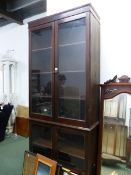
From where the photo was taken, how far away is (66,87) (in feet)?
6.79

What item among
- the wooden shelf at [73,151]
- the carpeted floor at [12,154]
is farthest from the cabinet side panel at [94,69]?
the carpeted floor at [12,154]

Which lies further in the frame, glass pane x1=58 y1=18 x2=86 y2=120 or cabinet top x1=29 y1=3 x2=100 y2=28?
glass pane x1=58 y1=18 x2=86 y2=120

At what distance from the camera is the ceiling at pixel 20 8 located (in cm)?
340

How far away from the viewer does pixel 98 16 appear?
211cm

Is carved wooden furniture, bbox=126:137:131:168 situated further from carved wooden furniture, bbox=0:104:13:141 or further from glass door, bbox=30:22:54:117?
carved wooden furniture, bbox=0:104:13:141

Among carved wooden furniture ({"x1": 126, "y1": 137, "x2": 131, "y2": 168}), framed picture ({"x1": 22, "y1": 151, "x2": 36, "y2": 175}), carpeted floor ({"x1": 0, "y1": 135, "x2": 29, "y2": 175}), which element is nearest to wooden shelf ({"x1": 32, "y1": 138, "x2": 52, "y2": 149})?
framed picture ({"x1": 22, "y1": 151, "x2": 36, "y2": 175})

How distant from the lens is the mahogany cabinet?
1.86 metres

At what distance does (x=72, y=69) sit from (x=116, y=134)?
34.6 inches

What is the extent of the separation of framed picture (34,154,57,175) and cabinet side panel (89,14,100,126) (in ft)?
2.06

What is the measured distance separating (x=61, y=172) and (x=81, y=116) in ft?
2.19

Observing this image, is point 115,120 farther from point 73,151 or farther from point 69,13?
point 69,13

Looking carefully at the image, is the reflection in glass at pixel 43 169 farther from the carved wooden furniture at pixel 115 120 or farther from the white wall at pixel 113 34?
the white wall at pixel 113 34

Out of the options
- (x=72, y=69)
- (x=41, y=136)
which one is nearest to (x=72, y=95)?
(x=72, y=69)

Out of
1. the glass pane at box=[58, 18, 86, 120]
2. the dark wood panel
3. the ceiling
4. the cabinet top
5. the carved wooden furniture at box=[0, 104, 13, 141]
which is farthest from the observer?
the dark wood panel
